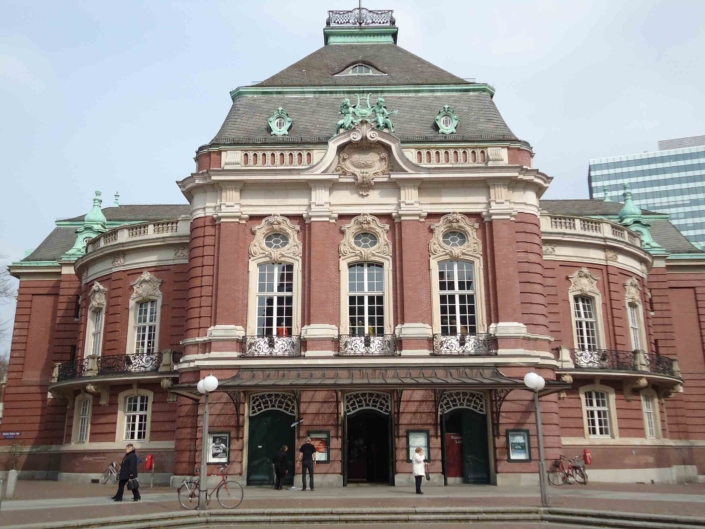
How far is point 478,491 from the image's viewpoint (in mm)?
21938

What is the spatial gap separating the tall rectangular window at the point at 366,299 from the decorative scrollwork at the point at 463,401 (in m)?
3.37

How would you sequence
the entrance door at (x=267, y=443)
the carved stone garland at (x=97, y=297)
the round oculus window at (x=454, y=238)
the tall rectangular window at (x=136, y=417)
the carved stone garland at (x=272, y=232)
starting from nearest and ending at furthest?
the entrance door at (x=267, y=443), the carved stone garland at (x=272, y=232), the round oculus window at (x=454, y=238), the tall rectangular window at (x=136, y=417), the carved stone garland at (x=97, y=297)

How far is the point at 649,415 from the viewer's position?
31234 mm

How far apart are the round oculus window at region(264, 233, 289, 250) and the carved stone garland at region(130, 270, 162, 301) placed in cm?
666

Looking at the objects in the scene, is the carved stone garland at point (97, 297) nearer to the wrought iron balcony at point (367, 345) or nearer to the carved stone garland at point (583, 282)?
the wrought iron balcony at point (367, 345)

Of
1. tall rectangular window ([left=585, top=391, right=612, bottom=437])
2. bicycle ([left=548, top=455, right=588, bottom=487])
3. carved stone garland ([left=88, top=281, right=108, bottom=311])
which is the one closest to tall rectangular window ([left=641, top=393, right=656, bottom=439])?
tall rectangular window ([left=585, top=391, right=612, bottom=437])

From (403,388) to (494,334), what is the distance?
4.53 metres

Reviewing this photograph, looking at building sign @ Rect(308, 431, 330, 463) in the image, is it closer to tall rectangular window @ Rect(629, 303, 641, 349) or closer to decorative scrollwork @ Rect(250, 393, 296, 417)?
decorative scrollwork @ Rect(250, 393, 296, 417)

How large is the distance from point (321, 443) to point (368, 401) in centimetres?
221

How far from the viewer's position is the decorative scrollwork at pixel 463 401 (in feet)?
82.4

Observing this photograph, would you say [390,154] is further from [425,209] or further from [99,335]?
[99,335]

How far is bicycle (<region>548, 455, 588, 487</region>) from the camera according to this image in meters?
24.9

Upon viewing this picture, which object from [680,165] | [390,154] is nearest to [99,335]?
[390,154]

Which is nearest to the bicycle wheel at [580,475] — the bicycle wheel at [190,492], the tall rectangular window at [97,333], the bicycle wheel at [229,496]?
the bicycle wheel at [229,496]
